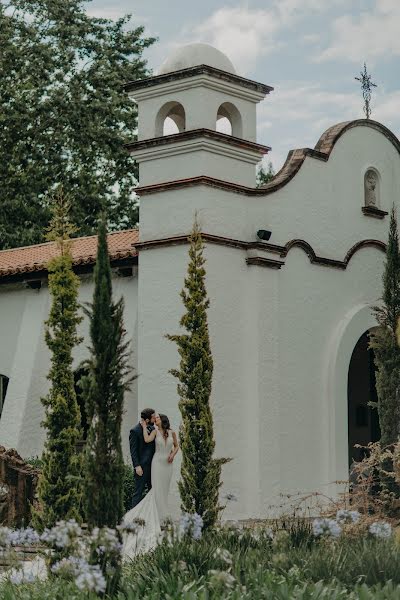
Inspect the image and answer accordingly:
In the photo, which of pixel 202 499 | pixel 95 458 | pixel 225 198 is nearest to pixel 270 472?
pixel 202 499

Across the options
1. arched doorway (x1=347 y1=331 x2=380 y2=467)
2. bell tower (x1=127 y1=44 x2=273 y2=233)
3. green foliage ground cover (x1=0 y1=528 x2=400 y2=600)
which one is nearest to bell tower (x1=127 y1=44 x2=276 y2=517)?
bell tower (x1=127 y1=44 x2=273 y2=233)

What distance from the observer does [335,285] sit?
65.1ft

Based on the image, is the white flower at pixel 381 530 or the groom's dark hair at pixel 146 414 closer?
the white flower at pixel 381 530

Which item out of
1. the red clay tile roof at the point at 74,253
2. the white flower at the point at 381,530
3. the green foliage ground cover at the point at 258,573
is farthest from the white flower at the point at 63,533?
the red clay tile roof at the point at 74,253

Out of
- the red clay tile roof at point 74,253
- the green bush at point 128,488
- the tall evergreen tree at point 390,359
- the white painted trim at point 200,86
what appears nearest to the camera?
the green bush at point 128,488

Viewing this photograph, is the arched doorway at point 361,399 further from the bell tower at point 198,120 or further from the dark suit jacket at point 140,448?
the dark suit jacket at point 140,448

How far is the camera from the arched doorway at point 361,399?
21375mm

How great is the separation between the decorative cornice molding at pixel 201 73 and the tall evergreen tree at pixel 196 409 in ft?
11.8

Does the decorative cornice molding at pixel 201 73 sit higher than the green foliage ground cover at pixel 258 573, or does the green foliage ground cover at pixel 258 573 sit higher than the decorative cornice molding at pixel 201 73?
→ the decorative cornice molding at pixel 201 73

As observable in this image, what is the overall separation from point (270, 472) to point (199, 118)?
5.39 metres

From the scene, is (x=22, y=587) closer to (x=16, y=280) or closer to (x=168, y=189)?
(x=168, y=189)

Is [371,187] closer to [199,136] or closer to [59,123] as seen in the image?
[199,136]

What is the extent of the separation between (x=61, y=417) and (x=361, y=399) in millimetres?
9803

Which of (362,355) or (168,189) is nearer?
(168,189)
